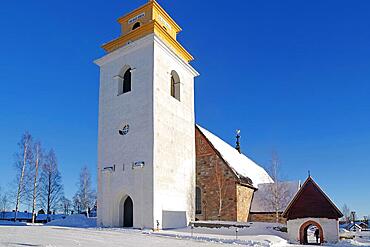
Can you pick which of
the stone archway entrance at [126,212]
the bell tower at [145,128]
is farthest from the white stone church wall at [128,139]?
the stone archway entrance at [126,212]

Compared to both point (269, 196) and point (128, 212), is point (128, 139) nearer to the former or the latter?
point (128, 212)

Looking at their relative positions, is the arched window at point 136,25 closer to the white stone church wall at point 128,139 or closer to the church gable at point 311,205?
the white stone church wall at point 128,139

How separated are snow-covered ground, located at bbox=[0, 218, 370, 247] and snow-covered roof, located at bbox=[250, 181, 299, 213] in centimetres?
619

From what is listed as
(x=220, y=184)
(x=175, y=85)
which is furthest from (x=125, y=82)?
(x=220, y=184)

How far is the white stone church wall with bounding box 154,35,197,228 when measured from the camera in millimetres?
21344

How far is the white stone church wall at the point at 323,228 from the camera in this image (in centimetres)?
2027

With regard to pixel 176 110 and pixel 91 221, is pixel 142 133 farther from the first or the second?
pixel 91 221

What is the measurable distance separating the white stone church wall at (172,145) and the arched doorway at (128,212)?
2.20 meters

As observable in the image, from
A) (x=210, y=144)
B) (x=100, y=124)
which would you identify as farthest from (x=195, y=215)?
(x=100, y=124)

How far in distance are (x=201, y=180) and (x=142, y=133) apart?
7234mm

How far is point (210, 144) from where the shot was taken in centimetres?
2722

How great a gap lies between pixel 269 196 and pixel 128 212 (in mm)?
11805

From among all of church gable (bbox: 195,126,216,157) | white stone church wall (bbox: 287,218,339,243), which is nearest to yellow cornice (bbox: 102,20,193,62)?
church gable (bbox: 195,126,216,157)

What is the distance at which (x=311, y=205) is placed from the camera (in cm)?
2106
